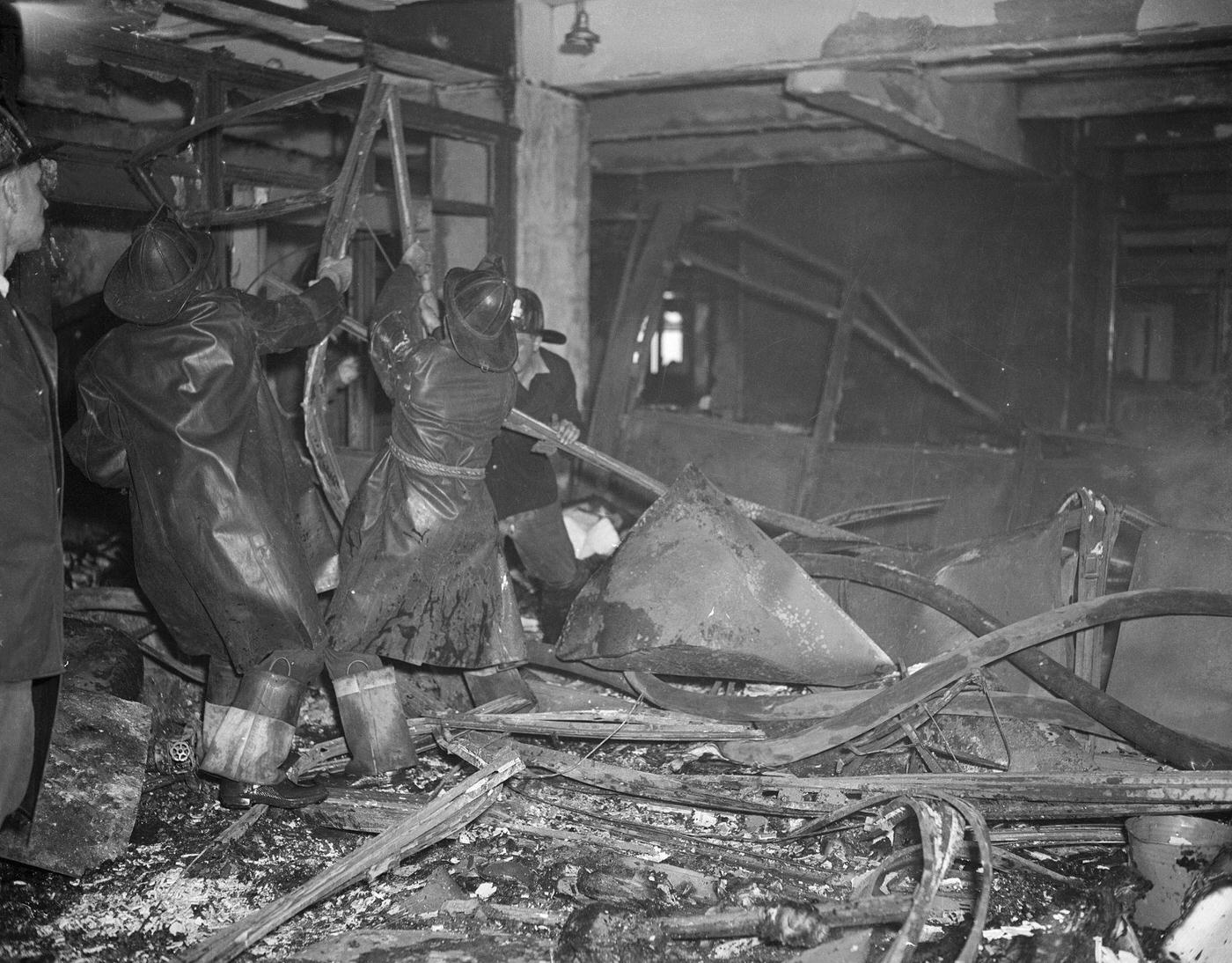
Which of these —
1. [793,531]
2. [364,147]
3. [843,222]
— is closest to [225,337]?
[364,147]

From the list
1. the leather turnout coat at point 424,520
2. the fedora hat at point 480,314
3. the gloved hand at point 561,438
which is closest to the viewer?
the fedora hat at point 480,314

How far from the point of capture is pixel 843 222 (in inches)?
384

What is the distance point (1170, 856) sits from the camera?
3.06m

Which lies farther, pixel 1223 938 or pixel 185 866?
pixel 185 866

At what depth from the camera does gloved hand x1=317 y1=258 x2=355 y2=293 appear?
433cm

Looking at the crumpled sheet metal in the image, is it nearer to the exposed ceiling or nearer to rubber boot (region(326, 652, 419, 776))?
rubber boot (region(326, 652, 419, 776))

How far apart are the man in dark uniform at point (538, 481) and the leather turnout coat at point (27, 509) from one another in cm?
255

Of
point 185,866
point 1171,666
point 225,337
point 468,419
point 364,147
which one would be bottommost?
point 185,866

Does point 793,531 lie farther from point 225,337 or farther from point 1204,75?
point 1204,75

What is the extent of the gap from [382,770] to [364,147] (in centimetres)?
258

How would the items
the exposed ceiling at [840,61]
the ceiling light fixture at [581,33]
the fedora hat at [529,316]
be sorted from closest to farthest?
the fedora hat at [529,316] < the exposed ceiling at [840,61] < the ceiling light fixture at [581,33]

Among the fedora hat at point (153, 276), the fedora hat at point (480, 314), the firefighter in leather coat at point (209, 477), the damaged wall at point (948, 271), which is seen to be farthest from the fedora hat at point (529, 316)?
the damaged wall at point (948, 271)

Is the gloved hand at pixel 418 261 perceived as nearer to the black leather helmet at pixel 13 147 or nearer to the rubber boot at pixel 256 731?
the black leather helmet at pixel 13 147

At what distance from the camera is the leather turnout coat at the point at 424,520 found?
158 inches
